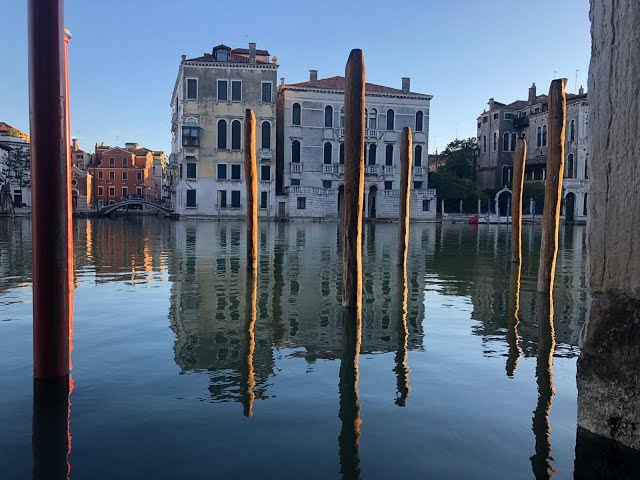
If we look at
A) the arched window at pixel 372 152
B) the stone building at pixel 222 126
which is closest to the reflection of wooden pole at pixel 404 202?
the stone building at pixel 222 126

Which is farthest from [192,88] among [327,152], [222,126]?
[327,152]

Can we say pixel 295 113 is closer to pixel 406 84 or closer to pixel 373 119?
pixel 373 119

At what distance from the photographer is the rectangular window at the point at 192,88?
130ft

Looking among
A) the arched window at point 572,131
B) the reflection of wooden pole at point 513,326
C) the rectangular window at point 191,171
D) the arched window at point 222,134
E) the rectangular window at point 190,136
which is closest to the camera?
the reflection of wooden pole at point 513,326

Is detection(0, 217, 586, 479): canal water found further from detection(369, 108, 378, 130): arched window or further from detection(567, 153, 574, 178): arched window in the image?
→ detection(567, 153, 574, 178): arched window

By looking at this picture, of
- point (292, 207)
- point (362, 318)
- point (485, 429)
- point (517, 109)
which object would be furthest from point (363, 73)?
point (517, 109)

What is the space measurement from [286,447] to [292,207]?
38.6m

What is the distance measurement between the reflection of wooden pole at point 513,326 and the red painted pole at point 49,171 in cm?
387

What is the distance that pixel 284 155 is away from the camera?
42.8m

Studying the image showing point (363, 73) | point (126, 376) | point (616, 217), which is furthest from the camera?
point (363, 73)

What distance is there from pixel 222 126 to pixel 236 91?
2.57 metres

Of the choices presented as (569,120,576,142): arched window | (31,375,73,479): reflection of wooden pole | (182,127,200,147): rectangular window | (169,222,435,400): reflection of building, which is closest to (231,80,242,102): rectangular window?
(182,127,200,147): rectangular window

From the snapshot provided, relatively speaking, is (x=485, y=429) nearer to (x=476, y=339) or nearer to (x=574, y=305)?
(x=476, y=339)

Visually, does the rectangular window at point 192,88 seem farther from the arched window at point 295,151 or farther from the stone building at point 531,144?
the stone building at point 531,144
